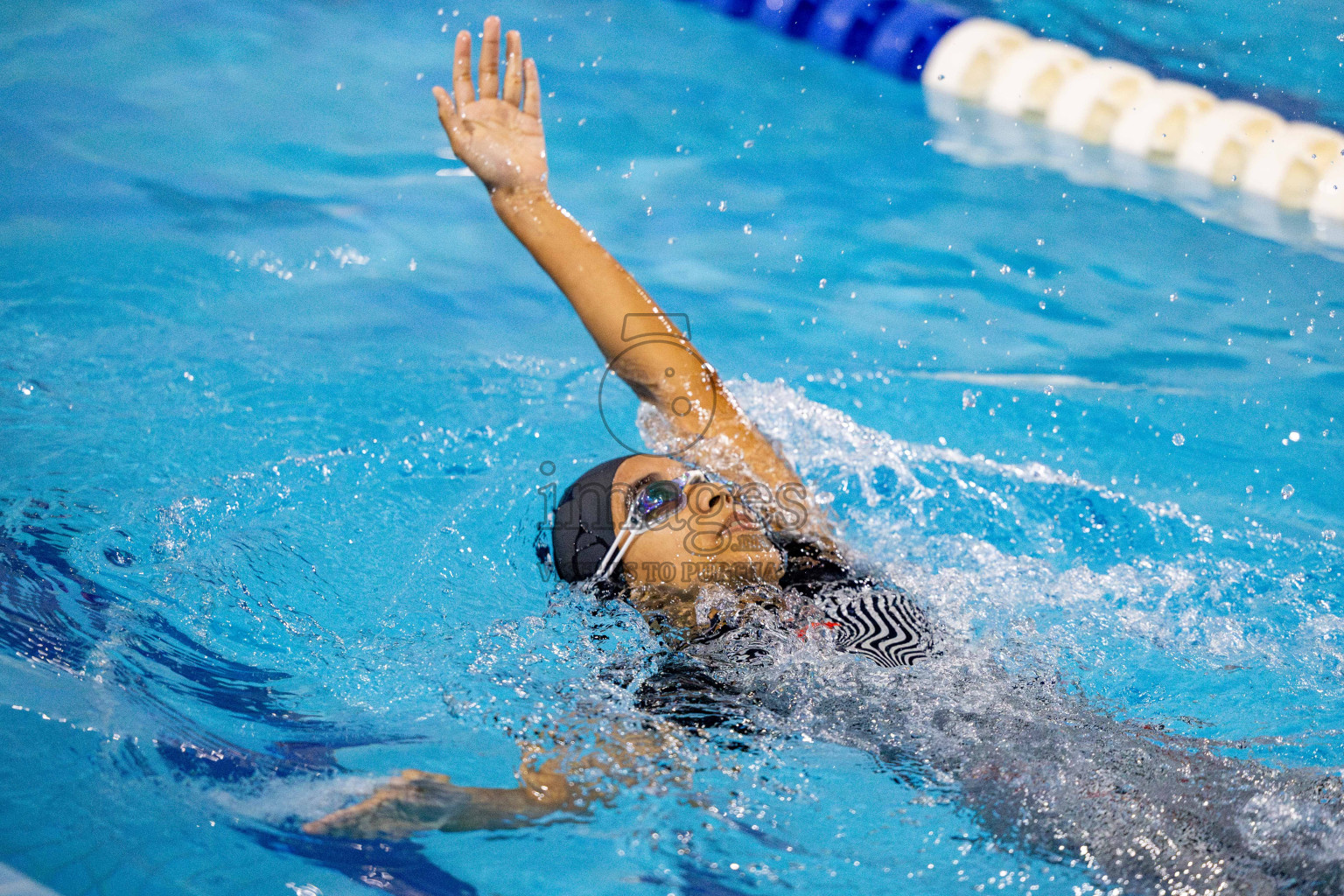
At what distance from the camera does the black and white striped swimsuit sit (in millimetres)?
2209

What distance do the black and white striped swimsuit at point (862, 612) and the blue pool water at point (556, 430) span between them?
7 centimetres

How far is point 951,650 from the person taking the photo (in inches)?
89.2

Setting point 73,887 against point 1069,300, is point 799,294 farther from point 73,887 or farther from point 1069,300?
point 73,887

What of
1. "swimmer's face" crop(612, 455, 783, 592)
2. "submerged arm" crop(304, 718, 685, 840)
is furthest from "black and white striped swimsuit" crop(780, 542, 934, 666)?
"submerged arm" crop(304, 718, 685, 840)

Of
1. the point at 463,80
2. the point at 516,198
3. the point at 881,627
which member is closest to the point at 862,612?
the point at 881,627

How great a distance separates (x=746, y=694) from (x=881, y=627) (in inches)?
12.1

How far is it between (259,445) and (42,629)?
955 millimetres

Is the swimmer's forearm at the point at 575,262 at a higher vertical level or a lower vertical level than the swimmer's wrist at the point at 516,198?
lower

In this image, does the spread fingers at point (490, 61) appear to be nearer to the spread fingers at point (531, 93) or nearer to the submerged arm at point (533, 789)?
the spread fingers at point (531, 93)

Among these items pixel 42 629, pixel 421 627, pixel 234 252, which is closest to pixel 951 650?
pixel 421 627

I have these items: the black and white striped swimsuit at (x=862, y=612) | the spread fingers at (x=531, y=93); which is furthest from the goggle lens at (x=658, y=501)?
the spread fingers at (x=531, y=93)

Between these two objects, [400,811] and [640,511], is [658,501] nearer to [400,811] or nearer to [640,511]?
[640,511]

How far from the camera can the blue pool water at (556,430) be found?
77.0 inches

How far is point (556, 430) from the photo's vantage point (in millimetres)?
3332
